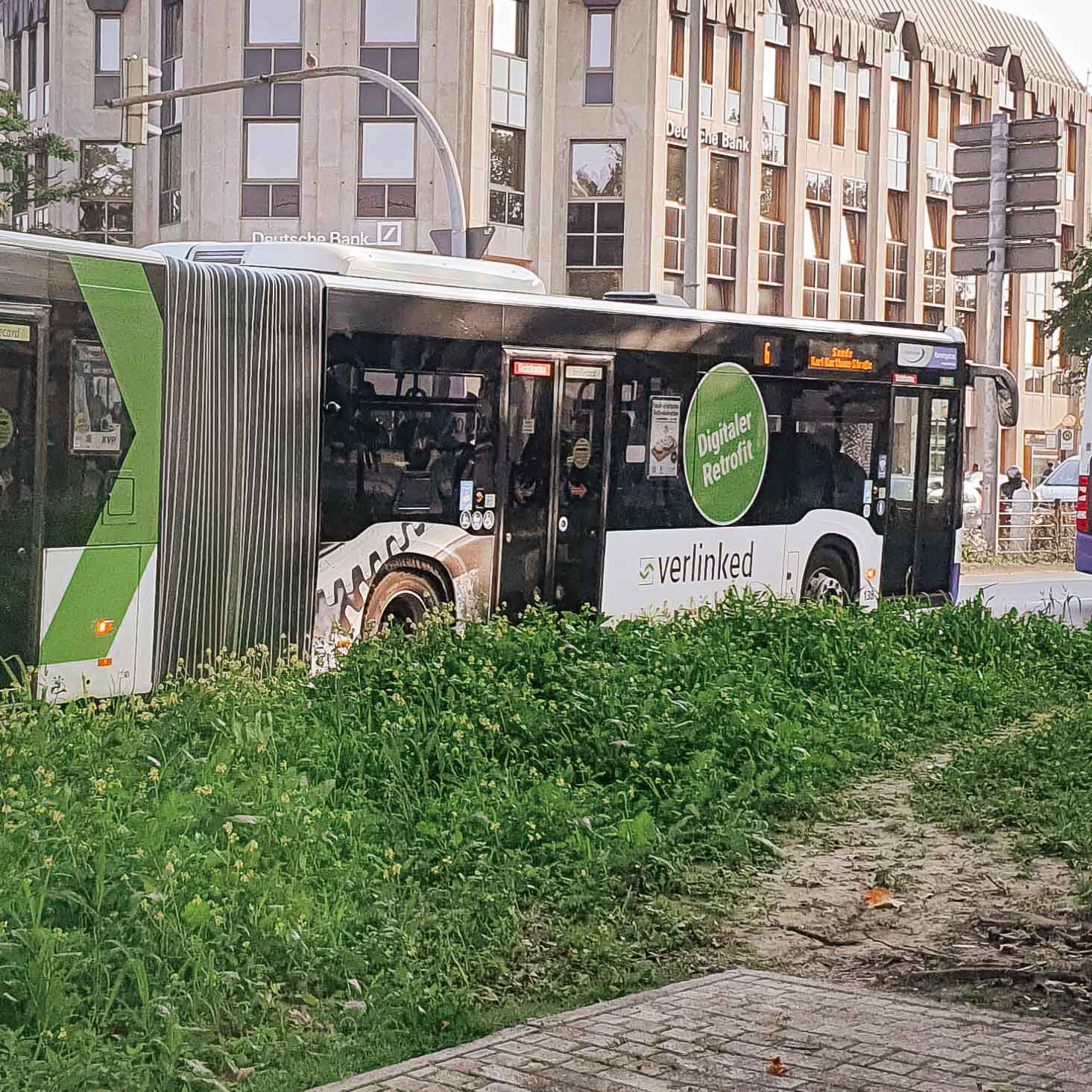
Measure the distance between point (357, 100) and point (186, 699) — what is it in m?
37.2

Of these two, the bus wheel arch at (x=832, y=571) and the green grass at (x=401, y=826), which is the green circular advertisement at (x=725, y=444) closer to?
the bus wheel arch at (x=832, y=571)

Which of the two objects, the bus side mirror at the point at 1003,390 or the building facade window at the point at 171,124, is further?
the building facade window at the point at 171,124

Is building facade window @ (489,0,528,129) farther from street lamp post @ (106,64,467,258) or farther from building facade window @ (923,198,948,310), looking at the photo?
street lamp post @ (106,64,467,258)

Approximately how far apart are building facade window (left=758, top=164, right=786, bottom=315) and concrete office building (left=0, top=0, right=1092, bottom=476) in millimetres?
71

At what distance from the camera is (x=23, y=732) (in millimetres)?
8336

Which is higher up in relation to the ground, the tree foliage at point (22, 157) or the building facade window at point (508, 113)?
the building facade window at point (508, 113)

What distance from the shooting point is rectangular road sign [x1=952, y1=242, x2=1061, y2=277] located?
26.5 m

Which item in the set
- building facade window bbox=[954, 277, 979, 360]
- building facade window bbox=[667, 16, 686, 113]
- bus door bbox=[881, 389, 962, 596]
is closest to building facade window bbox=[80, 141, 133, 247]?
building facade window bbox=[667, 16, 686, 113]

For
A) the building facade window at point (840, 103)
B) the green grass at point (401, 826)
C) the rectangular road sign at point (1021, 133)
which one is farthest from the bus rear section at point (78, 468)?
the building facade window at point (840, 103)

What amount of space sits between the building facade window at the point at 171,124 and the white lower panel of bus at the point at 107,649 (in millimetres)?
36816

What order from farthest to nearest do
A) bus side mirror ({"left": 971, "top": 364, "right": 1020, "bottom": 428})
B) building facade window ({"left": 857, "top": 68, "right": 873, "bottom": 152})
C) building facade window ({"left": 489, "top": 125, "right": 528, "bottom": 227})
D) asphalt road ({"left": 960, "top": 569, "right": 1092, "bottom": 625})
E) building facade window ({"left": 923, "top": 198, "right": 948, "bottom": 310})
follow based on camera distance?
building facade window ({"left": 923, "top": 198, "right": 948, "bottom": 310}) < building facade window ({"left": 857, "top": 68, "right": 873, "bottom": 152}) < building facade window ({"left": 489, "top": 125, "right": 528, "bottom": 227}) < asphalt road ({"left": 960, "top": 569, "right": 1092, "bottom": 625}) < bus side mirror ({"left": 971, "top": 364, "right": 1020, "bottom": 428})

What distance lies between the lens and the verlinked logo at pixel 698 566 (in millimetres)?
15148

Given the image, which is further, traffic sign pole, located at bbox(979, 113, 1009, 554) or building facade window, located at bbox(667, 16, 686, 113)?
building facade window, located at bbox(667, 16, 686, 113)

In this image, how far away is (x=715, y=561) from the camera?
15758mm
